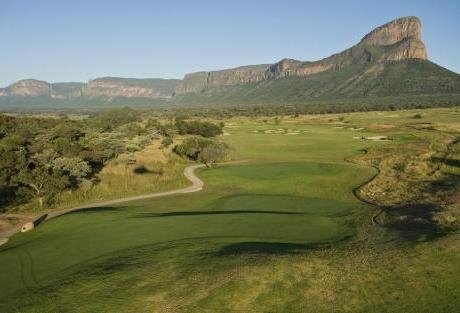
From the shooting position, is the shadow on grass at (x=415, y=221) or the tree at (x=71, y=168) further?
the tree at (x=71, y=168)

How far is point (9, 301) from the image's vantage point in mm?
18391

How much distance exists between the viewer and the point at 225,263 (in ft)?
68.6

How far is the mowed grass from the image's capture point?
17.3 metres

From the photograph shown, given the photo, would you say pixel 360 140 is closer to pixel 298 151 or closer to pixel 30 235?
pixel 298 151

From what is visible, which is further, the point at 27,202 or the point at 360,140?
the point at 360,140

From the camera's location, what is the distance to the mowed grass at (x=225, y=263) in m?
17.3

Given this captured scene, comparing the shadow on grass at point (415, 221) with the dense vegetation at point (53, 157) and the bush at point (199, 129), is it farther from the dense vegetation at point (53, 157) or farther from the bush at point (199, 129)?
the bush at point (199, 129)

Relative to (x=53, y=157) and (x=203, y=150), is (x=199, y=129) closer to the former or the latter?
(x=203, y=150)

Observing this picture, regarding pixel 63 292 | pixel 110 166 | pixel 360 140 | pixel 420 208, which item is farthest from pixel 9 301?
pixel 360 140

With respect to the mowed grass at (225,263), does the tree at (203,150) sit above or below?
below

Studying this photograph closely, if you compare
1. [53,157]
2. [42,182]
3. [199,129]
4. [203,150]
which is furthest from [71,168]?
[199,129]

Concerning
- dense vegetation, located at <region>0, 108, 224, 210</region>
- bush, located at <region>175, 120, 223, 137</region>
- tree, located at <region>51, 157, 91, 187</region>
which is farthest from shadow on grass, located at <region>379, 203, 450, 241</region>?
bush, located at <region>175, 120, 223, 137</region>

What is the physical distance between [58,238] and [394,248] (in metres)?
18.9

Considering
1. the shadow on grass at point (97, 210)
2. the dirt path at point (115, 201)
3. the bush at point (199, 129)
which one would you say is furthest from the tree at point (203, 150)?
the shadow on grass at point (97, 210)
